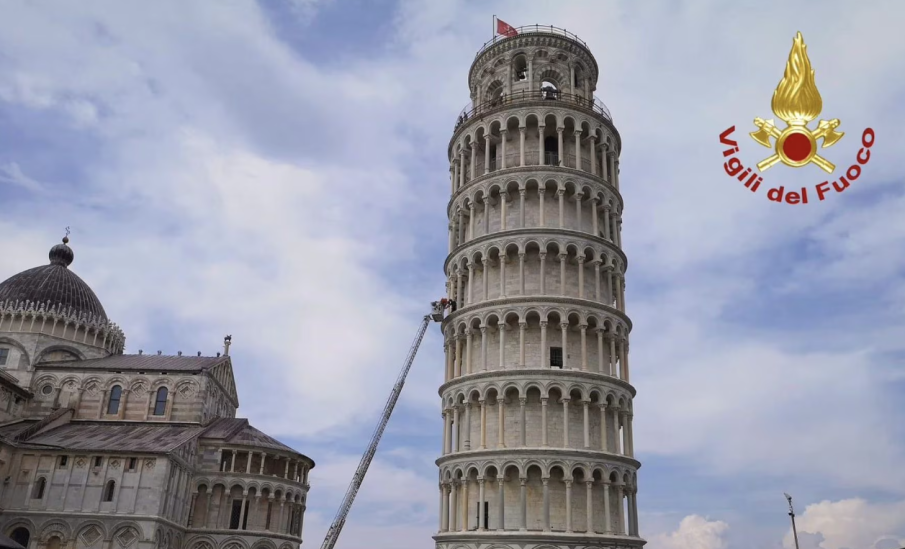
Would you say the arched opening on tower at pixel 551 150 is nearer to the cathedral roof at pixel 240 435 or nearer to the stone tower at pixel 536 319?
the stone tower at pixel 536 319

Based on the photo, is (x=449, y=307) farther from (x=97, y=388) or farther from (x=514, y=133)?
(x=97, y=388)

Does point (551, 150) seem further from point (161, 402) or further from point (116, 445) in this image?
point (161, 402)

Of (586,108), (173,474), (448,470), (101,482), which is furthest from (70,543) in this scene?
(586,108)

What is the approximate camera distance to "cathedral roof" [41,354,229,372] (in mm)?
57750

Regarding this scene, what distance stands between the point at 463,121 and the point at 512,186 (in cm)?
761

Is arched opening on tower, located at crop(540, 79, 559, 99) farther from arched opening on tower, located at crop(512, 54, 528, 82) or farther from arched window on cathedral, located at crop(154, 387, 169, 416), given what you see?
arched window on cathedral, located at crop(154, 387, 169, 416)

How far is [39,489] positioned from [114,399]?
11599 millimetres

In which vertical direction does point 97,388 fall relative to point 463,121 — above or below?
below

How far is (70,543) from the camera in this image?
44.8 m

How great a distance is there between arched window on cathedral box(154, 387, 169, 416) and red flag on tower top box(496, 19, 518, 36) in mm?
37236

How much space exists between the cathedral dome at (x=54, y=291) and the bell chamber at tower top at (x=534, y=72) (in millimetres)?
37646

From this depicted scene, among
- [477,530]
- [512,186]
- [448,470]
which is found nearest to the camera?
[477,530]

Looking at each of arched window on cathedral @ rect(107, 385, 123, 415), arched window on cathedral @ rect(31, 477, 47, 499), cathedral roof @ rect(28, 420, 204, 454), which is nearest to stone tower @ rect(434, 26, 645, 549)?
cathedral roof @ rect(28, 420, 204, 454)

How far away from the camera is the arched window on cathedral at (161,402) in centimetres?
5684
